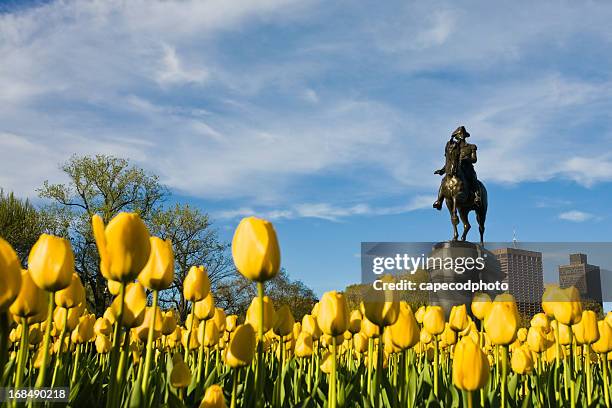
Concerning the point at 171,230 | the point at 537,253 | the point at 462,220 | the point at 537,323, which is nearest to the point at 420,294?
the point at 462,220

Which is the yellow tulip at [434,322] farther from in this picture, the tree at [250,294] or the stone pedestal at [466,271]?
the tree at [250,294]

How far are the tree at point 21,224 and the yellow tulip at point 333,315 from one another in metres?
34.6

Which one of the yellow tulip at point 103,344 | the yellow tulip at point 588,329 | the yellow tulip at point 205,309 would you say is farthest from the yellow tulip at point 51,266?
the yellow tulip at point 588,329

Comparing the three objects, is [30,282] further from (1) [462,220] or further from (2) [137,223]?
(1) [462,220]

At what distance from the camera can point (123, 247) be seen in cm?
139

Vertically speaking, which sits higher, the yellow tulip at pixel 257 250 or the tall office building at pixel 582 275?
the tall office building at pixel 582 275

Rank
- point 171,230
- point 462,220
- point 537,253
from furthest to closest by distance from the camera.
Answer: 1. point 171,230
2. point 462,220
3. point 537,253

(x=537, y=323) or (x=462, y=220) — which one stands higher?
(x=462, y=220)

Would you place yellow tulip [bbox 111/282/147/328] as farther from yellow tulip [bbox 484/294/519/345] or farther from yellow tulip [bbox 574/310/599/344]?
yellow tulip [bbox 574/310/599/344]

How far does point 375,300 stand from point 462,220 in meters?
15.5

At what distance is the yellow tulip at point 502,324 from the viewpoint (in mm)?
2176

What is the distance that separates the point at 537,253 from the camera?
11.5 meters

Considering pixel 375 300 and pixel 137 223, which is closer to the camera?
pixel 137 223

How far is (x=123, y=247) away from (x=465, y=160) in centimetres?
1677
